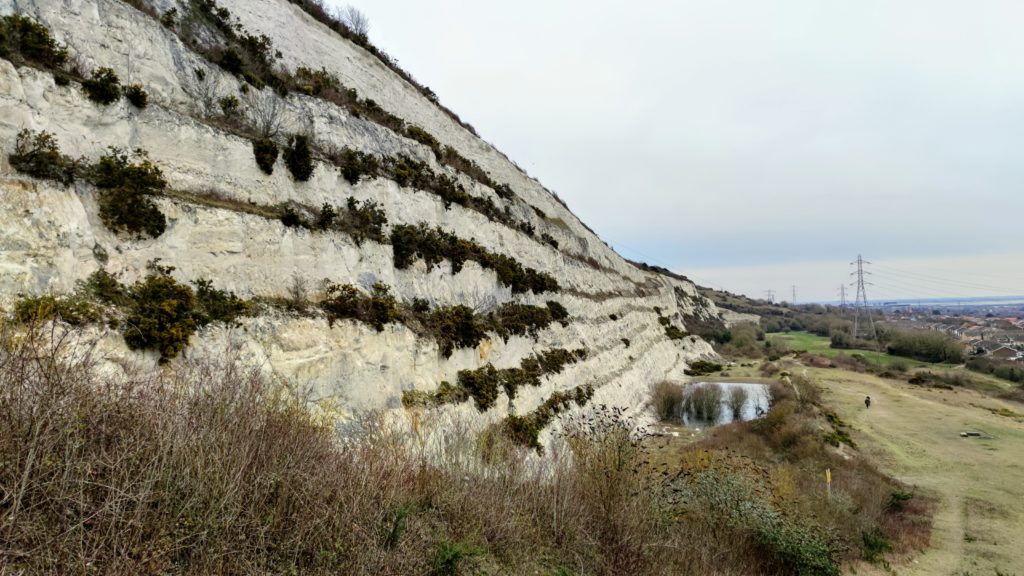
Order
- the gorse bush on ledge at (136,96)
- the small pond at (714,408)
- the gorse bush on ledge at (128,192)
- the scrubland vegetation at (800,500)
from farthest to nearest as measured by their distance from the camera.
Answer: the small pond at (714,408)
the scrubland vegetation at (800,500)
the gorse bush on ledge at (136,96)
the gorse bush on ledge at (128,192)

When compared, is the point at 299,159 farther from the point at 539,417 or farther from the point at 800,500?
the point at 800,500

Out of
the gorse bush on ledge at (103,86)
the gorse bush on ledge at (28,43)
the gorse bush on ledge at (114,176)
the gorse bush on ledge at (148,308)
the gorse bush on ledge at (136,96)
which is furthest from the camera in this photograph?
the gorse bush on ledge at (136,96)

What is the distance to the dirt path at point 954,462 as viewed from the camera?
14.3 metres

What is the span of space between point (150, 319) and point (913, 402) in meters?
58.1

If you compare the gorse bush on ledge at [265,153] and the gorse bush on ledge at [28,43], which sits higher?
the gorse bush on ledge at [28,43]

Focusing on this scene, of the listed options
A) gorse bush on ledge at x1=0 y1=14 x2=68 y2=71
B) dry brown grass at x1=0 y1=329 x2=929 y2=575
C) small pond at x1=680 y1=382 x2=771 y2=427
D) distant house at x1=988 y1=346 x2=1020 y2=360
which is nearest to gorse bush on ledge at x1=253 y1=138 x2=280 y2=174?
gorse bush on ledge at x1=0 y1=14 x2=68 y2=71

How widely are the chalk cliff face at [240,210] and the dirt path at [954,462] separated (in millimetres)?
15062

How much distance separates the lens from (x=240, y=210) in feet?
32.6

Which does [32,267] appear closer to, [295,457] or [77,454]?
[77,454]

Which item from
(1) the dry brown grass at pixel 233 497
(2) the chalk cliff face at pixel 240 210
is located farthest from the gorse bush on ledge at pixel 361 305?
(1) the dry brown grass at pixel 233 497

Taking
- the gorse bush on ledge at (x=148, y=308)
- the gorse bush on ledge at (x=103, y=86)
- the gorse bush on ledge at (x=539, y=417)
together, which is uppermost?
the gorse bush on ledge at (x=103, y=86)

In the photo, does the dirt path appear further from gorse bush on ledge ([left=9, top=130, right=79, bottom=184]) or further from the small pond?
gorse bush on ledge ([left=9, top=130, right=79, bottom=184])

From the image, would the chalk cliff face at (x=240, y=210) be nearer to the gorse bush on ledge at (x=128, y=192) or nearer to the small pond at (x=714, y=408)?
the gorse bush on ledge at (x=128, y=192)

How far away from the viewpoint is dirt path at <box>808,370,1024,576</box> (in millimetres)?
14273
